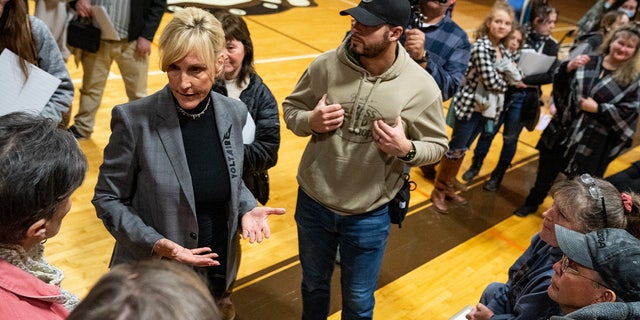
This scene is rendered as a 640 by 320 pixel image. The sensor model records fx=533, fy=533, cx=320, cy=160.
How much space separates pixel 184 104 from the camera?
212 centimetres

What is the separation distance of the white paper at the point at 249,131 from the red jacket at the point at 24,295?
52.4 inches

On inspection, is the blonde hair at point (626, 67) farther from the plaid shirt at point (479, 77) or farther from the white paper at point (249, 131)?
the white paper at point (249, 131)

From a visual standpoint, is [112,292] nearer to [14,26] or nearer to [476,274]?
[14,26]

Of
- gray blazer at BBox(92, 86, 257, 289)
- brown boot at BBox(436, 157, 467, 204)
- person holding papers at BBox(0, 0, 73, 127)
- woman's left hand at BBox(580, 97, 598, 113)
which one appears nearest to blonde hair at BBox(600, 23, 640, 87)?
woman's left hand at BBox(580, 97, 598, 113)

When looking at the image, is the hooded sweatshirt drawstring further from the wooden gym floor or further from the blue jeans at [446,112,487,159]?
the blue jeans at [446,112,487,159]

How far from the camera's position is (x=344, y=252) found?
8.74 ft

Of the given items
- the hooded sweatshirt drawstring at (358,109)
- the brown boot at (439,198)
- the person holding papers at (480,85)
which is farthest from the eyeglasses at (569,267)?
the brown boot at (439,198)

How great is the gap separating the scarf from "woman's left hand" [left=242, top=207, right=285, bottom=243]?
0.86m

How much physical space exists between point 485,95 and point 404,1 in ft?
7.50

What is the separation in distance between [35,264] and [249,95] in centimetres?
153

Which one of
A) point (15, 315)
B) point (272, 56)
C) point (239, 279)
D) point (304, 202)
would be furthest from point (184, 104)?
point (272, 56)

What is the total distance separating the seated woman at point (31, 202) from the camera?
130 cm

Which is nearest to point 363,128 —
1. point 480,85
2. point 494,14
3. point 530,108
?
point 480,85

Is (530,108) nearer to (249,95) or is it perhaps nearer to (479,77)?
(479,77)
